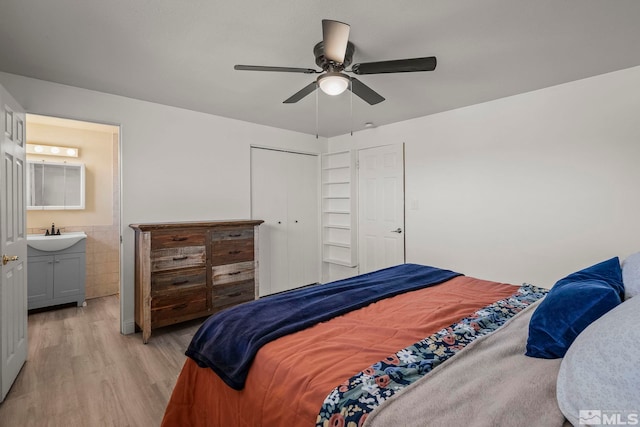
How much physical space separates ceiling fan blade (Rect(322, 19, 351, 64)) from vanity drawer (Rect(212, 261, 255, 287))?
7.88 ft

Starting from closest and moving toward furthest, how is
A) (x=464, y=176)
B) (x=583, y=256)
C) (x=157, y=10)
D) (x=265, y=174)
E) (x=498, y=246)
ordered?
1. (x=157, y=10)
2. (x=583, y=256)
3. (x=498, y=246)
4. (x=464, y=176)
5. (x=265, y=174)

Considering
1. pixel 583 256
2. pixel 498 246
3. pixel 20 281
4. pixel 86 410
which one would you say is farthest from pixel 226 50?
pixel 583 256

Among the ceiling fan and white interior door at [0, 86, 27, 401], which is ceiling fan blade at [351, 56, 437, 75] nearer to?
the ceiling fan

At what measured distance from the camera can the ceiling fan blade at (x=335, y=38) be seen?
5.10 ft

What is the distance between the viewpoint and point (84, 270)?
395 cm

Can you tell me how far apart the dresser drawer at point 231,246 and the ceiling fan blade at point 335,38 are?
2.20 meters

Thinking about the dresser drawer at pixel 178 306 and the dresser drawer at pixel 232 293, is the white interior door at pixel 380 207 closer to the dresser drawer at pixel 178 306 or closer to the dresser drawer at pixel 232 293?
the dresser drawer at pixel 232 293

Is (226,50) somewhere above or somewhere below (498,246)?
above

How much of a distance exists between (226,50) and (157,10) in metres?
0.50

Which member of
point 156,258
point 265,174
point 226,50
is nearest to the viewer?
point 226,50

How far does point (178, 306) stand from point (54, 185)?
Answer: 2643 millimetres

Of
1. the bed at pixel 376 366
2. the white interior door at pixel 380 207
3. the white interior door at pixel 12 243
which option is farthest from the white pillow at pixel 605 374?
the white interior door at pixel 380 207

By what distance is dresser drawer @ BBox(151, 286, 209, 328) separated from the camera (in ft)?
9.68

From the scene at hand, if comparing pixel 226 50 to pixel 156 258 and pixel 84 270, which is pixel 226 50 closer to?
pixel 156 258
